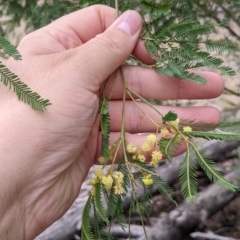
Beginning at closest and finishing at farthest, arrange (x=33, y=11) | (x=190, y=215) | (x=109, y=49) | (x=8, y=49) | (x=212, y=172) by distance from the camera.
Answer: (x=8, y=49)
(x=212, y=172)
(x=109, y=49)
(x=33, y=11)
(x=190, y=215)

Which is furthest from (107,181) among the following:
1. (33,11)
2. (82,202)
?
(82,202)

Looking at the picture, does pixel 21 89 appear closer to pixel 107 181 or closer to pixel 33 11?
pixel 107 181

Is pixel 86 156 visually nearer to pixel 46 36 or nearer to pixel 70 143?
pixel 70 143

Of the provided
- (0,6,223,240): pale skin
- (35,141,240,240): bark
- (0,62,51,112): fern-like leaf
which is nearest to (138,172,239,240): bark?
(35,141,240,240): bark

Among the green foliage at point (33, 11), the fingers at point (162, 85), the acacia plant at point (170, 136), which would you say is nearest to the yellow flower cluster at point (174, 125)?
the acacia plant at point (170, 136)

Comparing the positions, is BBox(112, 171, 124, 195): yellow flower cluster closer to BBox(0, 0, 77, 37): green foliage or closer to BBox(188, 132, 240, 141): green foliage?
BBox(188, 132, 240, 141): green foliage
